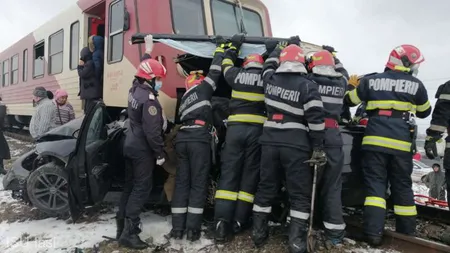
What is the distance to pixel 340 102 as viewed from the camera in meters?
3.62

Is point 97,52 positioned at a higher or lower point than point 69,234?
higher

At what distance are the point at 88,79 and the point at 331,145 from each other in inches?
159

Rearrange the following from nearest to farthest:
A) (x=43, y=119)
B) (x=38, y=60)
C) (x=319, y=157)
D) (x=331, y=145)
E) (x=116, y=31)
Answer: (x=319, y=157), (x=331, y=145), (x=116, y=31), (x=43, y=119), (x=38, y=60)

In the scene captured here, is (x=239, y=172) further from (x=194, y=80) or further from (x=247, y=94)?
(x=194, y=80)

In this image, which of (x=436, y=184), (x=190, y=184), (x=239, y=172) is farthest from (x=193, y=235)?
(x=436, y=184)

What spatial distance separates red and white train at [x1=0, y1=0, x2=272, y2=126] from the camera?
4852 millimetres

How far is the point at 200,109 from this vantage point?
12.6 feet

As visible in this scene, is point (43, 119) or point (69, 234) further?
point (43, 119)

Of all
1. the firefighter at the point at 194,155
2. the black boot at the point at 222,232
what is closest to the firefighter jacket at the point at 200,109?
the firefighter at the point at 194,155

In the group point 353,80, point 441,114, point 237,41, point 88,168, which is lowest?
point 88,168

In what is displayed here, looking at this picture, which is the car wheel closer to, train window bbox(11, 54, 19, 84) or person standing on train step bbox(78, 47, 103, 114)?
person standing on train step bbox(78, 47, 103, 114)

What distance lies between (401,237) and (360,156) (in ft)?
2.92

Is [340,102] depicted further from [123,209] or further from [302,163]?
[123,209]

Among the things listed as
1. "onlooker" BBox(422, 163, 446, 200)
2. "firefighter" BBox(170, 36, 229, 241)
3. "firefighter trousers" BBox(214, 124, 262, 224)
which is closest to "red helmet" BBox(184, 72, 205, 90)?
"firefighter" BBox(170, 36, 229, 241)
